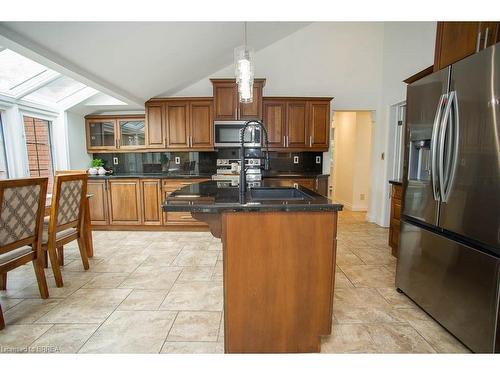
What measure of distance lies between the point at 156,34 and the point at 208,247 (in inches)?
95.9

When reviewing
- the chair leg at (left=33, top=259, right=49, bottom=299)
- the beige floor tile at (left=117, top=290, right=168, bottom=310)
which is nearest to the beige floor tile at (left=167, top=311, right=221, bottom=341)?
the beige floor tile at (left=117, top=290, right=168, bottom=310)

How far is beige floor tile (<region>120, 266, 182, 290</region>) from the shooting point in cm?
220

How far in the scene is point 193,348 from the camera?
1.45m

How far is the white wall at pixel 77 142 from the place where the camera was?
3922mm

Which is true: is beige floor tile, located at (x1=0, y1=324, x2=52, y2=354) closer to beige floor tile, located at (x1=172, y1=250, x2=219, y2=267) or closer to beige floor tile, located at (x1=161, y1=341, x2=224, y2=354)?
beige floor tile, located at (x1=161, y1=341, x2=224, y2=354)

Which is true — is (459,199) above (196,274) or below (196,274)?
above

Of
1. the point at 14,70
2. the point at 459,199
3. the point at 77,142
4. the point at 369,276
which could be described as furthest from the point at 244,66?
the point at 77,142

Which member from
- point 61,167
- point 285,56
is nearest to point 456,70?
point 285,56

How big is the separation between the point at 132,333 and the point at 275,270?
107cm

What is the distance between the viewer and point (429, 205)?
1.69m

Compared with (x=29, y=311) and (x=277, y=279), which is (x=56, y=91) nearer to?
(x=29, y=311)

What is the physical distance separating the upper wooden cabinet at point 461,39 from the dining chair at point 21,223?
9.93 ft

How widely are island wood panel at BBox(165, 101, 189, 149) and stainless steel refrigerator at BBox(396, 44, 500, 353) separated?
123 inches
